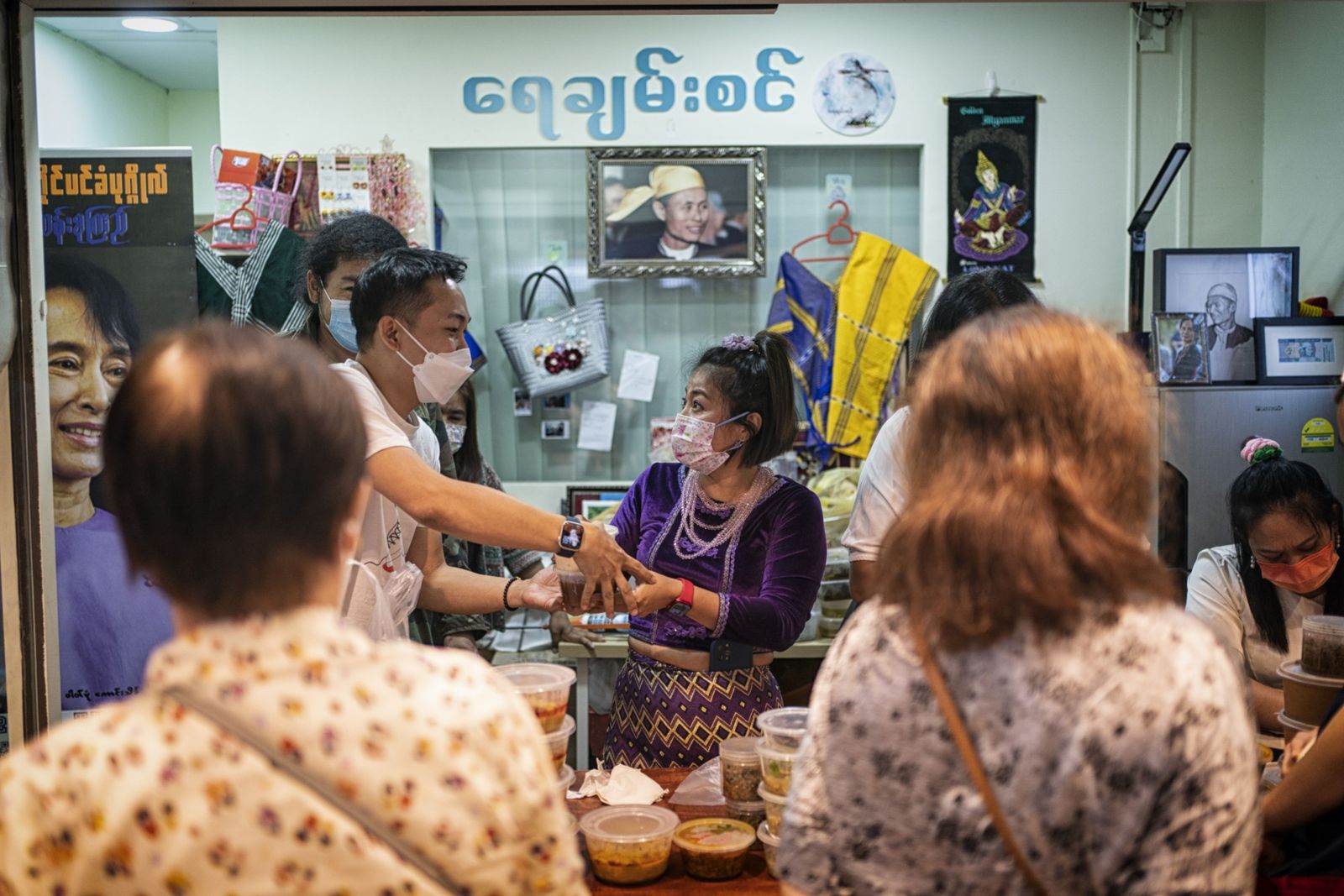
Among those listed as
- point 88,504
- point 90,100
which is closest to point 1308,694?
point 88,504

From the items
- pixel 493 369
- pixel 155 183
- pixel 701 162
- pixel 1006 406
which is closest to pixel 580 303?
pixel 493 369

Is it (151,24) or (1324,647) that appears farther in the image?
(151,24)

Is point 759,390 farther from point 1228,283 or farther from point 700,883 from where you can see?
point 1228,283

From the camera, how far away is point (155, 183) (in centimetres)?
292

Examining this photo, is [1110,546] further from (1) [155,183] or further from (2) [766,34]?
(2) [766,34]

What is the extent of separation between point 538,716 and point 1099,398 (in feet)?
3.42

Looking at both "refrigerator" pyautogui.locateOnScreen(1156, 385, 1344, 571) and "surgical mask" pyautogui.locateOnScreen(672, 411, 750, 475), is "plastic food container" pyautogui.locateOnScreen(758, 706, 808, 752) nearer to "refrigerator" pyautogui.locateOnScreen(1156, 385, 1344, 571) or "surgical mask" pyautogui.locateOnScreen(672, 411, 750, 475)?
"surgical mask" pyautogui.locateOnScreen(672, 411, 750, 475)

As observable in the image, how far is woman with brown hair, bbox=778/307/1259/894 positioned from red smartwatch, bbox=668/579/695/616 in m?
1.38

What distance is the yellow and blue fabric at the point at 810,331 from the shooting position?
17.3ft

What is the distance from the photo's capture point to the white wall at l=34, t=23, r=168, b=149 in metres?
5.64

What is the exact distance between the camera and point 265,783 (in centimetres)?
87

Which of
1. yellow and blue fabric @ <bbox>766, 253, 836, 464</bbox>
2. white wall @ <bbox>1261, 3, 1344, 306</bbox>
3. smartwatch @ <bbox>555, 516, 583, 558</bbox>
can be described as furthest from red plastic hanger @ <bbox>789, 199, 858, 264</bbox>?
smartwatch @ <bbox>555, 516, 583, 558</bbox>

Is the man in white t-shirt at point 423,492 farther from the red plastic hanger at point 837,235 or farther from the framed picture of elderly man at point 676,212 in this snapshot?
the red plastic hanger at point 837,235

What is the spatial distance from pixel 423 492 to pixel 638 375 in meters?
3.36
